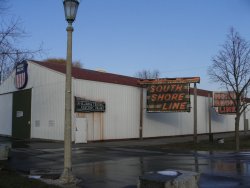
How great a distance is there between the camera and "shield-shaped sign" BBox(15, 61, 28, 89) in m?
37.1

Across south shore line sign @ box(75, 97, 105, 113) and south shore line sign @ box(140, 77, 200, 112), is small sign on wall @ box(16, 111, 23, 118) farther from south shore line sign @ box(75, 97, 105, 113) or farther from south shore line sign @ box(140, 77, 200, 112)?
south shore line sign @ box(140, 77, 200, 112)

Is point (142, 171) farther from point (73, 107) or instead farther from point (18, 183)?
point (73, 107)

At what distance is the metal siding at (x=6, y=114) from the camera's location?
132ft

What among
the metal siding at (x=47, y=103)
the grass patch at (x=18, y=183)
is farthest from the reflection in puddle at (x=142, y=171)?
the metal siding at (x=47, y=103)

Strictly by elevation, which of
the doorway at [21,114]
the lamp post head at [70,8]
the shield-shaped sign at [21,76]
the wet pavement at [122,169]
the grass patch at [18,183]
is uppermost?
the shield-shaped sign at [21,76]

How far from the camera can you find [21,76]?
124 ft

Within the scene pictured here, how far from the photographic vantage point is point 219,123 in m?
54.5

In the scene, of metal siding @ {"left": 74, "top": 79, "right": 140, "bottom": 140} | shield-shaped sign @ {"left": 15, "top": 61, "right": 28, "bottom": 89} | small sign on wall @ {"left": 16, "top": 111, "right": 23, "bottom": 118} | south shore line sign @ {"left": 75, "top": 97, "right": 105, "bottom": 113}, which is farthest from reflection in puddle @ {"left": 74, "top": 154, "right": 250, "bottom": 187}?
small sign on wall @ {"left": 16, "top": 111, "right": 23, "bottom": 118}

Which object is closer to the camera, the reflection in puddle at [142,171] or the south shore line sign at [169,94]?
the reflection in puddle at [142,171]

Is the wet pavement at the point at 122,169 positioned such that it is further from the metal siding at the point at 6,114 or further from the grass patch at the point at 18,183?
the metal siding at the point at 6,114

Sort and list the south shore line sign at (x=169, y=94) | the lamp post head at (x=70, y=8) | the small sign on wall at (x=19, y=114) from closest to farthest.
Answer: the lamp post head at (x=70, y=8) < the south shore line sign at (x=169, y=94) < the small sign on wall at (x=19, y=114)

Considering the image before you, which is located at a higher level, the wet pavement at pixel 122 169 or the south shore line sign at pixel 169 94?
the south shore line sign at pixel 169 94

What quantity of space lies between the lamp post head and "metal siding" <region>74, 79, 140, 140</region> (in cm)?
2056

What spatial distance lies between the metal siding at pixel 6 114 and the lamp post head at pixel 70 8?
30.6m
